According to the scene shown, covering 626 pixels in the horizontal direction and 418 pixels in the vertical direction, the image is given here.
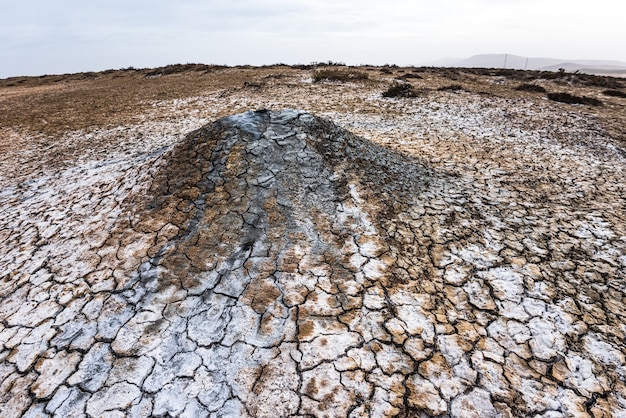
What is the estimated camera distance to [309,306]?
12.6 feet

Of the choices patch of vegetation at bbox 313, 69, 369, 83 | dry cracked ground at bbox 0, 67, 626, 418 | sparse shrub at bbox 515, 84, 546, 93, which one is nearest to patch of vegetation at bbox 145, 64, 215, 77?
patch of vegetation at bbox 313, 69, 369, 83

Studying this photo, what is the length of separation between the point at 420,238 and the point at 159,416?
13.1 feet

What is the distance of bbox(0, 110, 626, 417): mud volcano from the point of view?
3.11 m

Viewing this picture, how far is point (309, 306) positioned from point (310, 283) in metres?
0.34

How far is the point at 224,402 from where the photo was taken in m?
3.02

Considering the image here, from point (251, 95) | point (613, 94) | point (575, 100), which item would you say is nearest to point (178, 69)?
point (251, 95)

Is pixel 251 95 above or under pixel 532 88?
above

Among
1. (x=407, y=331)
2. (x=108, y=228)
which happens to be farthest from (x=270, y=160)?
(x=407, y=331)

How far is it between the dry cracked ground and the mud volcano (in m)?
0.02

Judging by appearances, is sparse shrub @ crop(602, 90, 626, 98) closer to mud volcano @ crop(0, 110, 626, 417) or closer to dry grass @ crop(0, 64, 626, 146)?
dry grass @ crop(0, 64, 626, 146)

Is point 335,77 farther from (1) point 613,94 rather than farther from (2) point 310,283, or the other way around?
(2) point 310,283

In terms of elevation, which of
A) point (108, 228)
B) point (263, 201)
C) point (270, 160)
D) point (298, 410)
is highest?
point (270, 160)

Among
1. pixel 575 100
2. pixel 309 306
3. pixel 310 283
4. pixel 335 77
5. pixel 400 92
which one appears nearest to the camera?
pixel 309 306

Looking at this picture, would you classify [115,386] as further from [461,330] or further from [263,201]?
[461,330]
